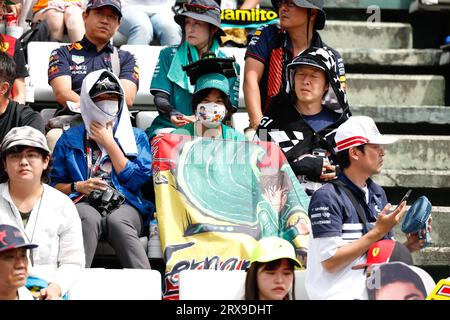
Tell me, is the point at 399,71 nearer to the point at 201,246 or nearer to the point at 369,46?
the point at 369,46

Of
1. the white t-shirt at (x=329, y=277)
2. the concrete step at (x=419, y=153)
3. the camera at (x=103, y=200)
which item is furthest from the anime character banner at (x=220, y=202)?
the concrete step at (x=419, y=153)

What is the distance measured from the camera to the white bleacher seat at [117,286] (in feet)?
16.8

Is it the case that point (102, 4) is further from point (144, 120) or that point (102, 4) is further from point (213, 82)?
point (213, 82)

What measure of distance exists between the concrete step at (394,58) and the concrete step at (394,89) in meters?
0.20

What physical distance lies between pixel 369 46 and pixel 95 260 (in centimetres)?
335

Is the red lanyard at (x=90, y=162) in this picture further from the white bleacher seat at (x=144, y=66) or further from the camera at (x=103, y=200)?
the white bleacher seat at (x=144, y=66)

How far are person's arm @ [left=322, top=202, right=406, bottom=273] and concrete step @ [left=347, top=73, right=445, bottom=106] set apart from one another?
3.23 m

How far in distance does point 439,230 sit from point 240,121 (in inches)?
56.6

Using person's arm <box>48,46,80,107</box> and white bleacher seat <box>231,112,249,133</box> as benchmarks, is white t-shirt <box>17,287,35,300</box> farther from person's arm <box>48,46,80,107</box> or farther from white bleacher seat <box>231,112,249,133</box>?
white bleacher seat <box>231,112,249,133</box>

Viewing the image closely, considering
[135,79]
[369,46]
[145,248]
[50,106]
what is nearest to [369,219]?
[145,248]

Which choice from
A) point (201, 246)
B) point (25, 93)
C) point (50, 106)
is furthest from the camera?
point (50, 106)

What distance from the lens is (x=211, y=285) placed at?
514cm

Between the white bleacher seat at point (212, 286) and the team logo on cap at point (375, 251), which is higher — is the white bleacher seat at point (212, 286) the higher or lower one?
the lower one
